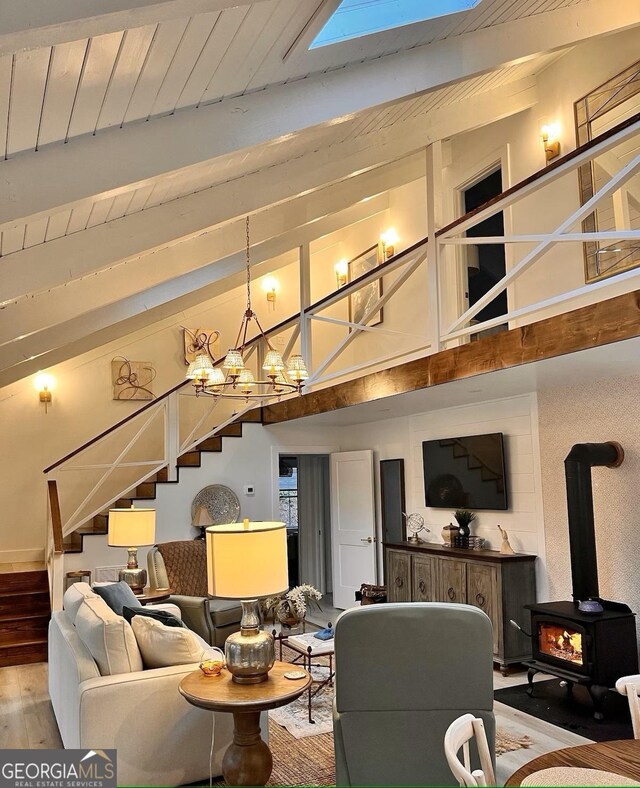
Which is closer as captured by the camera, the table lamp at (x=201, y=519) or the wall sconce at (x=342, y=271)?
the table lamp at (x=201, y=519)

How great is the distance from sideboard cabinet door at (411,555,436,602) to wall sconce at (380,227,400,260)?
4.07 m

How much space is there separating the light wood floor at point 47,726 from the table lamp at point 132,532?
3.54ft

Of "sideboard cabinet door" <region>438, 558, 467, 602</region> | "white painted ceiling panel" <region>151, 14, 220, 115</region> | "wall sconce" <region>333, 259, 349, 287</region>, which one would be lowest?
"sideboard cabinet door" <region>438, 558, 467, 602</region>

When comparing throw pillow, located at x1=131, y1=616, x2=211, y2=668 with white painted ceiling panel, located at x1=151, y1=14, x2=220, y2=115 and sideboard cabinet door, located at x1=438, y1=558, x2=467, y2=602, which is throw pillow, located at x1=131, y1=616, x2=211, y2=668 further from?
sideboard cabinet door, located at x1=438, y1=558, x2=467, y2=602

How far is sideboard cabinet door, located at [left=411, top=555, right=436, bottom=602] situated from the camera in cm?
635

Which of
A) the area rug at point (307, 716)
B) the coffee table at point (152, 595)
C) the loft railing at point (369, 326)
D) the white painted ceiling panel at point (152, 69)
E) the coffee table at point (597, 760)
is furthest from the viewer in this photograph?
the coffee table at point (152, 595)

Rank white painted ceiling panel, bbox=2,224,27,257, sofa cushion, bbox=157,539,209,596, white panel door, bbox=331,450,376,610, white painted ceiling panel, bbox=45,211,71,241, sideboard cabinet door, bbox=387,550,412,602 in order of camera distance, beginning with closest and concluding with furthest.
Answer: white painted ceiling panel, bbox=2,224,27,257 < white painted ceiling panel, bbox=45,211,71,241 < sideboard cabinet door, bbox=387,550,412,602 < sofa cushion, bbox=157,539,209,596 < white panel door, bbox=331,450,376,610

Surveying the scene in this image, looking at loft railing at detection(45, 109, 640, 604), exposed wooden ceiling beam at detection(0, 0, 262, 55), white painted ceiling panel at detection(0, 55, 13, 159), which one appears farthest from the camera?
loft railing at detection(45, 109, 640, 604)

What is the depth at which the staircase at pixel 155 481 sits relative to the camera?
7352mm

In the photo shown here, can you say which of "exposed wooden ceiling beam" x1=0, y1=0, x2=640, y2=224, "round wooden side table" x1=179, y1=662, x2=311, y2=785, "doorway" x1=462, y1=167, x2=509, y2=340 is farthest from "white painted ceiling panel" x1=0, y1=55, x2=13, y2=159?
"doorway" x1=462, y1=167, x2=509, y2=340

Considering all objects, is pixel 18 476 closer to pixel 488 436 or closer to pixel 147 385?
pixel 147 385

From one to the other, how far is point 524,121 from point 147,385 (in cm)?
566

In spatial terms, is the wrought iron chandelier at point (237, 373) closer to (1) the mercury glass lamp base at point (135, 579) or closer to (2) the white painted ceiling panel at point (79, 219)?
(2) the white painted ceiling panel at point (79, 219)

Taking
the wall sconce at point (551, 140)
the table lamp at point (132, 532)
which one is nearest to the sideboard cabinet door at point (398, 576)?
the table lamp at point (132, 532)
